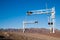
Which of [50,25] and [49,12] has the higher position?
[49,12]

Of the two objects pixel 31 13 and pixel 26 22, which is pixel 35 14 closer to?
pixel 31 13

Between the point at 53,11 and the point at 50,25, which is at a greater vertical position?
the point at 53,11

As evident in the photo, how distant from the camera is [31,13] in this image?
4075 cm

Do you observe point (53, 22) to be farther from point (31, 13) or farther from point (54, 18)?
point (31, 13)

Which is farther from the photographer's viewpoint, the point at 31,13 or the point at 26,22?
the point at 26,22

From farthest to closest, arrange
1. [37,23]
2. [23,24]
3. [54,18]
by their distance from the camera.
→ [23,24] → [37,23] → [54,18]

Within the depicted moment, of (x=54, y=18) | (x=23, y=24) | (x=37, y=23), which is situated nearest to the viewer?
(x=54, y=18)

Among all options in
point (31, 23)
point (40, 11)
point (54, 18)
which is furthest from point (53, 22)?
point (31, 23)

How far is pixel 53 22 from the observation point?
127ft

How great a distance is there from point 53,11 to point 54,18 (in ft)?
4.78

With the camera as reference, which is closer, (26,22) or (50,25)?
(50,25)

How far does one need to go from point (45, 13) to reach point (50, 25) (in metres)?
2.85

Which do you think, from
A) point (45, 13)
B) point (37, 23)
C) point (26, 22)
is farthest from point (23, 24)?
point (45, 13)

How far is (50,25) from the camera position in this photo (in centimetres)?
3859
